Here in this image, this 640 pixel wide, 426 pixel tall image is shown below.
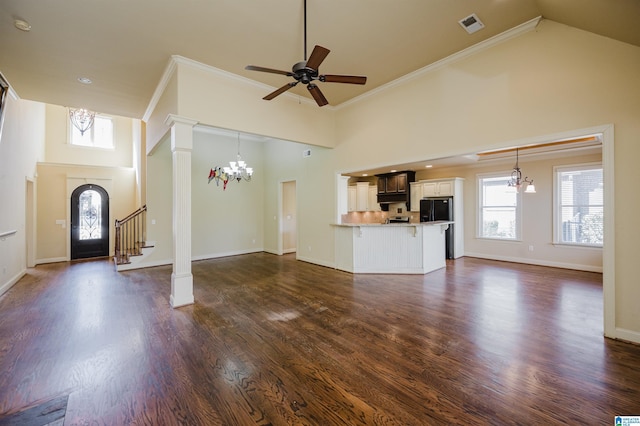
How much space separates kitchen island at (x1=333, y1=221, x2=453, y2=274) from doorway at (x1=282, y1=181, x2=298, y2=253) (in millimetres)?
3203

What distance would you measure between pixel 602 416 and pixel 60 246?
10.9m

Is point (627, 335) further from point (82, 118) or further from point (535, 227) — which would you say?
point (82, 118)

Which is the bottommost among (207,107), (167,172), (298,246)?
(298,246)

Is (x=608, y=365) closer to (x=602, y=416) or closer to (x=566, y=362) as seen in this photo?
(x=566, y=362)

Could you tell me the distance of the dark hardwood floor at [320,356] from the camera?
1.92 meters

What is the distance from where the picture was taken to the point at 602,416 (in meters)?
1.82

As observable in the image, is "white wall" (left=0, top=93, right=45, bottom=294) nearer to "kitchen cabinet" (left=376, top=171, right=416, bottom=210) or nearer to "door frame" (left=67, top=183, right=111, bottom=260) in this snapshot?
"door frame" (left=67, top=183, right=111, bottom=260)

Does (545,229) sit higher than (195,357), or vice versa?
(545,229)

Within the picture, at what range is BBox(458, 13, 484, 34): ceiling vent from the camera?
3350mm

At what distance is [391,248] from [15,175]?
7813mm

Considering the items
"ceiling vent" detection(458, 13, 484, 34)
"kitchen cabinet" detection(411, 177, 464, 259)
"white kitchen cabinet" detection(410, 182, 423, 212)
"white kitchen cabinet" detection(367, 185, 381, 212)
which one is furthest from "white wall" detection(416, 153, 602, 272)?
"ceiling vent" detection(458, 13, 484, 34)

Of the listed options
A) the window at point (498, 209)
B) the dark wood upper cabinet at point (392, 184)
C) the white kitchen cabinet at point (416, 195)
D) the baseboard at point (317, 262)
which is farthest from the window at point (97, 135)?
the window at point (498, 209)

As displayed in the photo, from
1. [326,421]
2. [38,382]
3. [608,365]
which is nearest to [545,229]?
[608,365]

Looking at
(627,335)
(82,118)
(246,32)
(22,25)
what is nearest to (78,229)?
(82,118)
